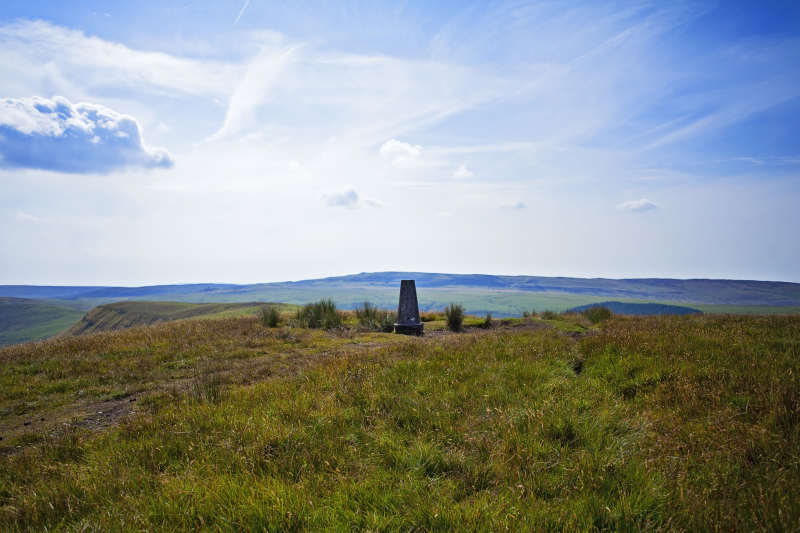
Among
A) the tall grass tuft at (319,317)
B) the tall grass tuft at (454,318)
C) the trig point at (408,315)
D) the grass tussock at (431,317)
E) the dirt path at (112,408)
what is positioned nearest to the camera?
the dirt path at (112,408)

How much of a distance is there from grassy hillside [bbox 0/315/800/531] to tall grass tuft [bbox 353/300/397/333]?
35.0ft

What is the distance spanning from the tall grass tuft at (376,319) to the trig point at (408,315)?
1.01 m

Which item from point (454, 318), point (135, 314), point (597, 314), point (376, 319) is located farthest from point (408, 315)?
point (135, 314)

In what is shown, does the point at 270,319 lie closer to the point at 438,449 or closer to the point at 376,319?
the point at 376,319

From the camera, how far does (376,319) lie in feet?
65.5

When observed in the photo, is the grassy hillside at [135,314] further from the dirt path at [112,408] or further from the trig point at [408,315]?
the dirt path at [112,408]

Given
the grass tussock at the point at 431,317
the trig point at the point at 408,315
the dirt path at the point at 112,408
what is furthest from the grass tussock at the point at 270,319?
the grass tussock at the point at 431,317

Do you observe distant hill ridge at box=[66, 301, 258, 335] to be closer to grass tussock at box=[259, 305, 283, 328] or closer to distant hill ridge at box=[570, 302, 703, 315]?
distant hill ridge at box=[570, 302, 703, 315]

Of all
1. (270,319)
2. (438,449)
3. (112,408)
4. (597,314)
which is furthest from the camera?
(597,314)

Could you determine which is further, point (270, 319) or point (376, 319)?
point (376, 319)

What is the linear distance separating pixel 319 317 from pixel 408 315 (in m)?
4.84

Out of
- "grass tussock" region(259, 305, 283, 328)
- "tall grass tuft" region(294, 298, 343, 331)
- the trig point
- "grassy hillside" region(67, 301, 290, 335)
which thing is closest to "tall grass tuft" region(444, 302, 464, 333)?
the trig point

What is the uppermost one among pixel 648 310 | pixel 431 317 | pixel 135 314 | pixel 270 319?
pixel 270 319

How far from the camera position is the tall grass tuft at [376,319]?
61.2 feet
